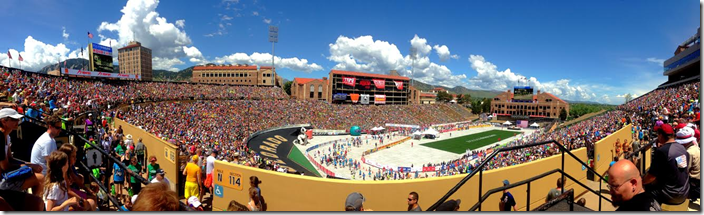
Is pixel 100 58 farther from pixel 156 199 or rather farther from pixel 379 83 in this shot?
pixel 379 83

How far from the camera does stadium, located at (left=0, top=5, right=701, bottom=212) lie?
307 centimetres

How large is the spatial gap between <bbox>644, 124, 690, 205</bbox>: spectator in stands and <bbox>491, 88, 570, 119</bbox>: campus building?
263ft

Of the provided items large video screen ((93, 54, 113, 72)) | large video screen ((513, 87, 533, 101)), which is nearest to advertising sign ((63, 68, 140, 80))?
large video screen ((93, 54, 113, 72))

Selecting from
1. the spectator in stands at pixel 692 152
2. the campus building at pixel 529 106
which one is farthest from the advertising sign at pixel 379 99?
the spectator in stands at pixel 692 152

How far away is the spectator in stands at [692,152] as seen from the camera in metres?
3.41

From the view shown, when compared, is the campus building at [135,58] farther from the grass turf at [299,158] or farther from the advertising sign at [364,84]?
the grass turf at [299,158]

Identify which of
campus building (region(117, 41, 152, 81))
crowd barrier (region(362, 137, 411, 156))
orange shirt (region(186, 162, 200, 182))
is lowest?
crowd barrier (region(362, 137, 411, 156))

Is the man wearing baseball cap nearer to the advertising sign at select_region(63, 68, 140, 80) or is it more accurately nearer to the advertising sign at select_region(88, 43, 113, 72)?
the advertising sign at select_region(63, 68, 140, 80)

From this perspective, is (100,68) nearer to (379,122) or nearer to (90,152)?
(90,152)

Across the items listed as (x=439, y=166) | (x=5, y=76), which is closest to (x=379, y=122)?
(x=439, y=166)

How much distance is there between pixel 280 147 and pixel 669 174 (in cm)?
2902

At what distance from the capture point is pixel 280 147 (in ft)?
97.5

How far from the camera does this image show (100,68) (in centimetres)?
→ 3134

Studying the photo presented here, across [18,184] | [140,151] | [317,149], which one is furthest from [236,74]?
[18,184]
